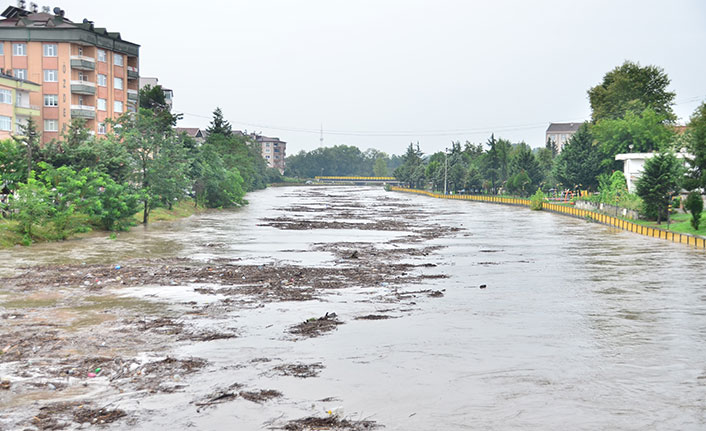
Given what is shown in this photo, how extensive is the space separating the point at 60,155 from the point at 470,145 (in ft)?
411

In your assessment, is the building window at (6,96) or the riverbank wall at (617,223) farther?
the building window at (6,96)

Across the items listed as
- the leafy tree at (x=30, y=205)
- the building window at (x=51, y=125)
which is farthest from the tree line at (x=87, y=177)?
the building window at (x=51, y=125)

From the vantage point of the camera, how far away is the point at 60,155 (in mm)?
→ 42500

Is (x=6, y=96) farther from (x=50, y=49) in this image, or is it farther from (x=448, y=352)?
(x=448, y=352)

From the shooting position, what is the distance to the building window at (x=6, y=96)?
6094 centimetres

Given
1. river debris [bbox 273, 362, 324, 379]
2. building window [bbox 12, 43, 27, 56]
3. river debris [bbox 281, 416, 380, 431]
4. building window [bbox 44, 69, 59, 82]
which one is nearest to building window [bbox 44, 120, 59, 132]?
building window [bbox 44, 69, 59, 82]

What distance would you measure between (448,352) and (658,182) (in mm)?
43298

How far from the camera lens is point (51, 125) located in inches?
2822

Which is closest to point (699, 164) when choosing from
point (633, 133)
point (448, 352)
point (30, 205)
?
point (633, 133)

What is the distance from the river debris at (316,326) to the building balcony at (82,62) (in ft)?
203

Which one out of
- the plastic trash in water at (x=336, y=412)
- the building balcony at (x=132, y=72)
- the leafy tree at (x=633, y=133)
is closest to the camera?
the plastic trash in water at (x=336, y=412)

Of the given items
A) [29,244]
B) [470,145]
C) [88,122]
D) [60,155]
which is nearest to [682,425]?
[29,244]

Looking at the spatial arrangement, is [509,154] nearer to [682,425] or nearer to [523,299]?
[523,299]

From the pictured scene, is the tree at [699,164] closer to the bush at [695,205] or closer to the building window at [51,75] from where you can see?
the bush at [695,205]
